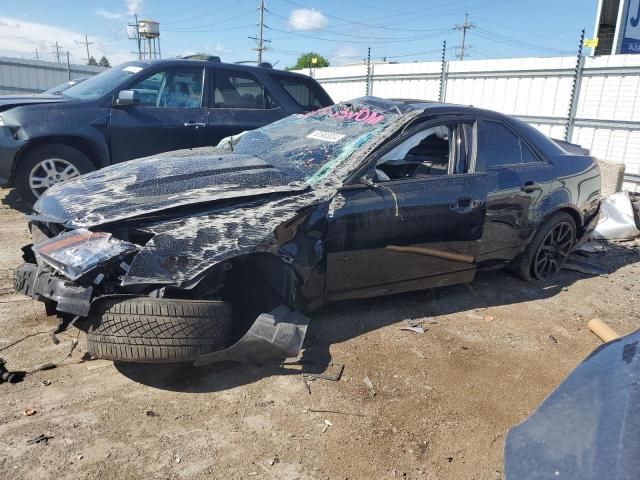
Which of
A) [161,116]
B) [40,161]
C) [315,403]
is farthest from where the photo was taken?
[161,116]

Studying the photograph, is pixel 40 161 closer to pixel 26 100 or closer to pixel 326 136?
pixel 26 100

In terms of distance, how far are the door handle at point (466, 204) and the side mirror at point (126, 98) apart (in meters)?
3.82

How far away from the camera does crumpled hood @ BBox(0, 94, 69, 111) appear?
18.5 ft

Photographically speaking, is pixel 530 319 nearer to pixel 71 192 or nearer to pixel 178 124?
pixel 71 192

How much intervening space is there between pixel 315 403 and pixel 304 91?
518 centimetres

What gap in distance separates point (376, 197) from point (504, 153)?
1.48m

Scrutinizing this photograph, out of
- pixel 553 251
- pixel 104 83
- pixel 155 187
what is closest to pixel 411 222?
pixel 155 187

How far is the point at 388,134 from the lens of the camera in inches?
147

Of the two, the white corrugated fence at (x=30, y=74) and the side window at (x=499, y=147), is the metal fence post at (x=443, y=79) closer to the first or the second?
the side window at (x=499, y=147)

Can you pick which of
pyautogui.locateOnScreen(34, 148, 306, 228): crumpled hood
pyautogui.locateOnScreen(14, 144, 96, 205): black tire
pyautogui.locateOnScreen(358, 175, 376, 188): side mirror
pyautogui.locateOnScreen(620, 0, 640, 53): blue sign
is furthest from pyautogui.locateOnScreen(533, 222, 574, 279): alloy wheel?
pyautogui.locateOnScreen(620, 0, 640, 53): blue sign

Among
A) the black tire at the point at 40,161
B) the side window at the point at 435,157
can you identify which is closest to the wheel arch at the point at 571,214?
the side window at the point at 435,157

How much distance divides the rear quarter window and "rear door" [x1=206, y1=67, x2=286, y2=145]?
11.4 inches

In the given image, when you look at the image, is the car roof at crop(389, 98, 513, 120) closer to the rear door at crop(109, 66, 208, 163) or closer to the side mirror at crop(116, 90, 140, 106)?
the rear door at crop(109, 66, 208, 163)

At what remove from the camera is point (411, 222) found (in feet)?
12.0
